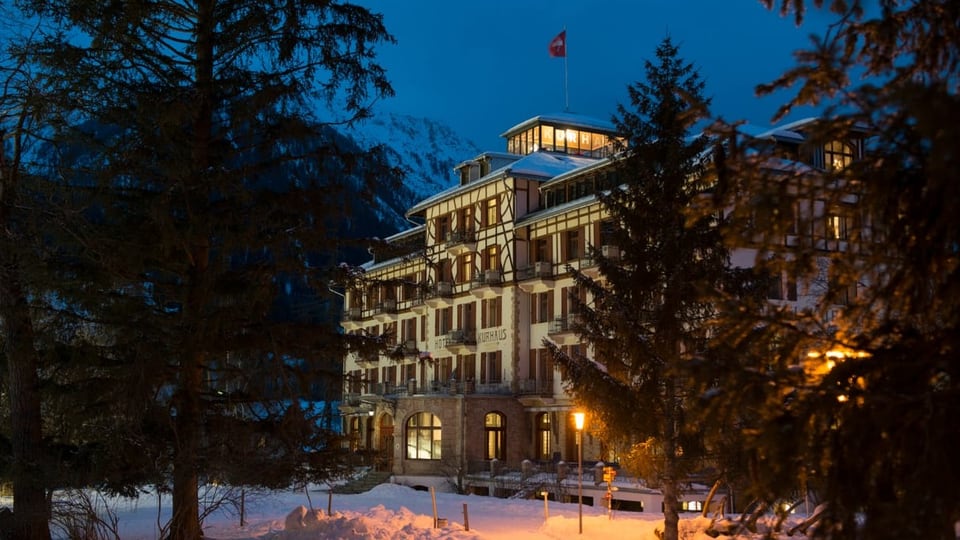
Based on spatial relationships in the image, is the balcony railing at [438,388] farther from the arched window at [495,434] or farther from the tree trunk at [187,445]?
the tree trunk at [187,445]

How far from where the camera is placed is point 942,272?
6633mm

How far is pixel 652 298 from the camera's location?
1833cm

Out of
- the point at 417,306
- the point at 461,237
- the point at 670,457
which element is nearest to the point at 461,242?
the point at 461,237

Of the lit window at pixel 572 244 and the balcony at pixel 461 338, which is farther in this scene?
the balcony at pixel 461 338

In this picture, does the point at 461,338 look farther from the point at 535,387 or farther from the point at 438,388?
the point at 535,387

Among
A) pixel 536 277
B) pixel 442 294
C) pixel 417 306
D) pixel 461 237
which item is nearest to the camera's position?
pixel 536 277

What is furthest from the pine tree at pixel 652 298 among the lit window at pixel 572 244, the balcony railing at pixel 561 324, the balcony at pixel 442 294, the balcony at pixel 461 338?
the balcony at pixel 442 294

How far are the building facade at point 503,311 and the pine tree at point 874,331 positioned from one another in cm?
3170

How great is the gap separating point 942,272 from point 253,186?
1206 centimetres

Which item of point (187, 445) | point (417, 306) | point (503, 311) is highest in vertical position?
point (417, 306)

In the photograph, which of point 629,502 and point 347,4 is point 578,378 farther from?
point 629,502

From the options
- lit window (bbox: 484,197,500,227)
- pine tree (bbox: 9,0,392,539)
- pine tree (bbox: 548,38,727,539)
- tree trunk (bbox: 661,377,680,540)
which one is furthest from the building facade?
pine tree (bbox: 9,0,392,539)

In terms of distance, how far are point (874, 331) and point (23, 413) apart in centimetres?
1294

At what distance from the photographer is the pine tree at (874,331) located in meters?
5.96
